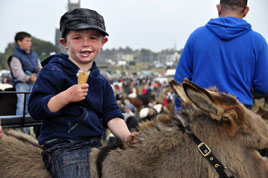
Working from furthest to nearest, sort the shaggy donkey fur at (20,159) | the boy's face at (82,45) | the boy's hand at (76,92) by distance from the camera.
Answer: the boy's face at (82,45) < the shaggy donkey fur at (20,159) < the boy's hand at (76,92)

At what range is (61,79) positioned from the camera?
7.11 feet

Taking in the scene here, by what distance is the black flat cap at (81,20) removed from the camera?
2143 millimetres

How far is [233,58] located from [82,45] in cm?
190

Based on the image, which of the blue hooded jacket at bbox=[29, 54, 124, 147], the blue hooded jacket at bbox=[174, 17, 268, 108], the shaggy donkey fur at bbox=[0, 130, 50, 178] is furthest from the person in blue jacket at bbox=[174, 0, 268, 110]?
the shaggy donkey fur at bbox=[0, 130, 50, 178]

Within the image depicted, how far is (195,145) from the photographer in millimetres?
1729

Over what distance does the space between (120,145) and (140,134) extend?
20 centimetres

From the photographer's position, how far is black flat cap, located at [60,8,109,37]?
2143 millimetres

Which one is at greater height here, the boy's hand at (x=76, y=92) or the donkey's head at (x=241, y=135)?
the boy's hand at (x=76, y=92)

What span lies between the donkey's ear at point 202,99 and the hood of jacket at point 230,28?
1772 mm

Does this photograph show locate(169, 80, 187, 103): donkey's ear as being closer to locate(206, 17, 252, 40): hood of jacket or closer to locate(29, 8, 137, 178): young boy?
locate(29, 8, 137, 178): young boy

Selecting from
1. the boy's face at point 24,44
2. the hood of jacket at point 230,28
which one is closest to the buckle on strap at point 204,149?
the hood of jacket at point 230,28

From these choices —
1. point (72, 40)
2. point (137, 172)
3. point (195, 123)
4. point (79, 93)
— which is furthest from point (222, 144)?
point (72, 40)

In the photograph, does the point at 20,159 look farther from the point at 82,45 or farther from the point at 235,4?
the point at 235,4

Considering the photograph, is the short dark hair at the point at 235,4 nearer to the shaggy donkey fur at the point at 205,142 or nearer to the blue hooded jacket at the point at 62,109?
the shaggy donkey fur at the point at 205,142
